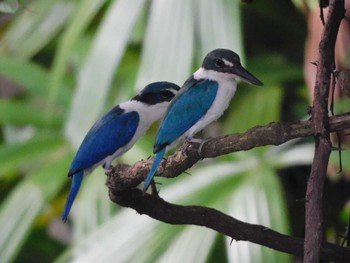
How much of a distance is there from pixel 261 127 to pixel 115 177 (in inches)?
5.4

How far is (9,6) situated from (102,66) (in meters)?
0.99

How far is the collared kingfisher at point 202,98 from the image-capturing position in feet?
2.21

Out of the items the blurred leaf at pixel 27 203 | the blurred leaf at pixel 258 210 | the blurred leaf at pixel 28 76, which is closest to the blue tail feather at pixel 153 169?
the blurred leaf at pixel 258 210

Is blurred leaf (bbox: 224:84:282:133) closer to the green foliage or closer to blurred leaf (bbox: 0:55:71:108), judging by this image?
the green foliage

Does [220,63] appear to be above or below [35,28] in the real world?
below

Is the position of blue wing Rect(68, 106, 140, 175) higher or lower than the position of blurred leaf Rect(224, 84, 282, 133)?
lower

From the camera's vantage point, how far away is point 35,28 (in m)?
2.23

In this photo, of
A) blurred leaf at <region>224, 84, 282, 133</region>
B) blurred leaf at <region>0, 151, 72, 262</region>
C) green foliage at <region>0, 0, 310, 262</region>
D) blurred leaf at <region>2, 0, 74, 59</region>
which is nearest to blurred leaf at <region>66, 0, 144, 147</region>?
green foliage at <region>0, 0, 310, 262</region>

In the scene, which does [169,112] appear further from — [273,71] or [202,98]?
[273,71]

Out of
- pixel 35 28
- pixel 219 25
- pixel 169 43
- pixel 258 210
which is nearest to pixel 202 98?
pixel 219 25

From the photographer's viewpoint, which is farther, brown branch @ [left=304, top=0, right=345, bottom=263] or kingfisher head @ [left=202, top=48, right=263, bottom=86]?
kingfisher head @ [left=202, top=48, right=263, bottom=86]

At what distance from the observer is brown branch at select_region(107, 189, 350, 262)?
2.24ft

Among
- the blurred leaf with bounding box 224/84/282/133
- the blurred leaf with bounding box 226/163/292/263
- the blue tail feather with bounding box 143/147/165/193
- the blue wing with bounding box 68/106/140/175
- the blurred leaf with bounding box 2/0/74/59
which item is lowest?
the blurred leaf with bounding box 226/163/292/263

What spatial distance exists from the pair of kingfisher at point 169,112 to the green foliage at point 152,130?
512mm
